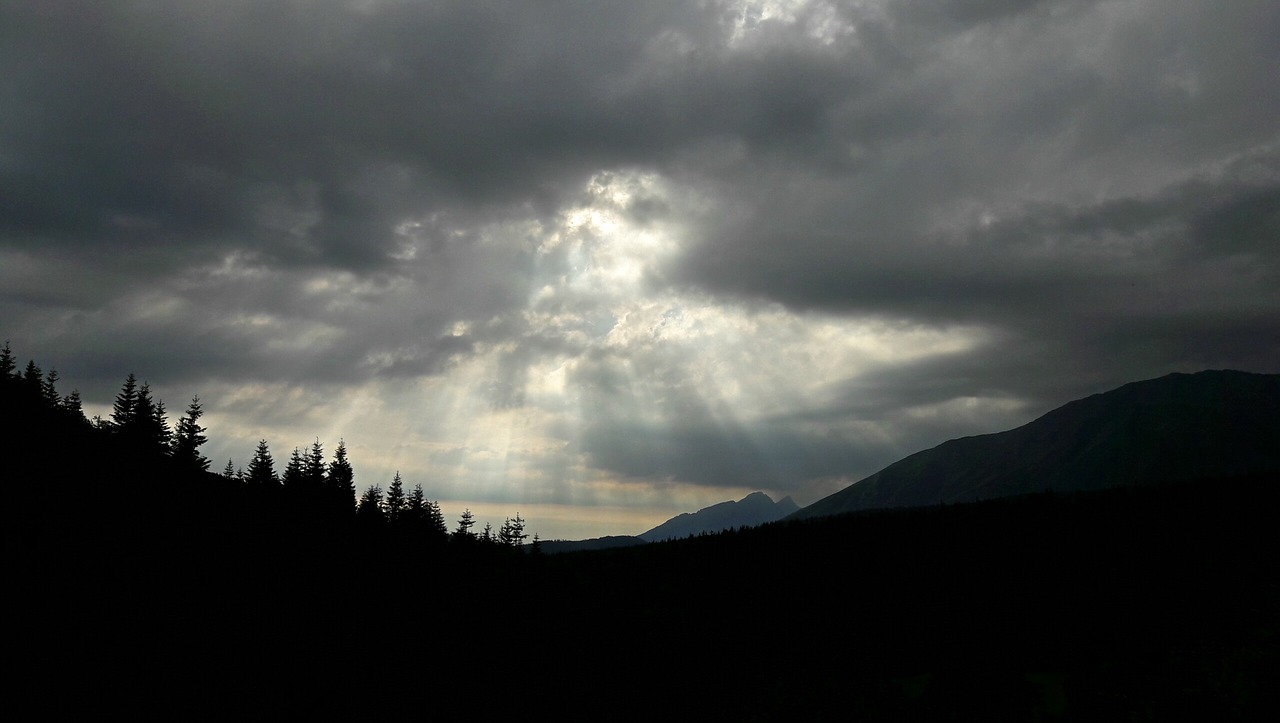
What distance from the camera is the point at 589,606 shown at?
9369cm

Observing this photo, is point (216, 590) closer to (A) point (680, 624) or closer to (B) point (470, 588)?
(B) point (470, 588)

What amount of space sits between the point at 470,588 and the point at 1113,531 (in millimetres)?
73721

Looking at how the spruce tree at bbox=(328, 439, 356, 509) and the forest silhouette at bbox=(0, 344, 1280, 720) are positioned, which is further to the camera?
the spruce tree at bbox=(328, 439, 356, 509)

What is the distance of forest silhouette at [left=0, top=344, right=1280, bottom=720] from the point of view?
47875 millimetres

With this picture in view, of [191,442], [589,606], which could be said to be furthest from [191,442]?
[589,606]

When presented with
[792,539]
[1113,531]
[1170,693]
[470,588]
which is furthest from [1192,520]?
[470,588]

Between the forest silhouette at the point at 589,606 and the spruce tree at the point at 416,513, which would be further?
the spruce tree at the point at 416,513

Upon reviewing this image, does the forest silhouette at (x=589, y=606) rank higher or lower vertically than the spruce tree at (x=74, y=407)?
lower

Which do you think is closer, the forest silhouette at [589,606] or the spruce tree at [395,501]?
the forest silhouette at [589,606]

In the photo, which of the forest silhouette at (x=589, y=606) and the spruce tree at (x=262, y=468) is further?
the spruce tree at (x=262, y=468)

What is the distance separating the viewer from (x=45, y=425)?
80.3m

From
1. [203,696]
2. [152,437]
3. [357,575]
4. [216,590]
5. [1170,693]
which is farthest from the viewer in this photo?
[152,437]

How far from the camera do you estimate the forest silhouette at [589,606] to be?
47875mm

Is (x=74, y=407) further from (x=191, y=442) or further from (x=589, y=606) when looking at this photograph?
(x=589, y=606)
